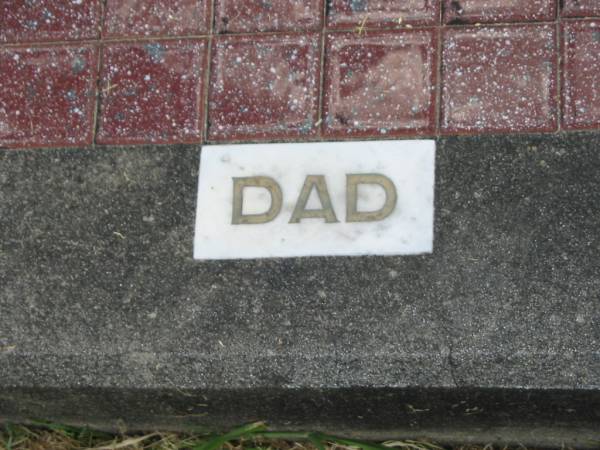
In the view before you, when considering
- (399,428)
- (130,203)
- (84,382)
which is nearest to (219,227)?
(130,203)

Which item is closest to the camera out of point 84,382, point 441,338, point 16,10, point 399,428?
point 441,338

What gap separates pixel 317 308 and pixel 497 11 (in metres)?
A: 0.88

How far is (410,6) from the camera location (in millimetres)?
2072

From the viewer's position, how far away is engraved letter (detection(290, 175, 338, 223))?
1960 mm

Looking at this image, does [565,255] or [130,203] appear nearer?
[565,255]

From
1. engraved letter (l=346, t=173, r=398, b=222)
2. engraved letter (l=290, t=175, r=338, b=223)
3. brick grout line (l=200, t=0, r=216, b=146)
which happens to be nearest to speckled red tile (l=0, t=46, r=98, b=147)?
brick grout line (l=200, t=0, r=216, b=146)

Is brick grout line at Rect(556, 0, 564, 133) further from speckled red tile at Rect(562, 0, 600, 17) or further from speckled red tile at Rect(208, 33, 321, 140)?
speckled red tile at Rect(208, 33, 321, 140)

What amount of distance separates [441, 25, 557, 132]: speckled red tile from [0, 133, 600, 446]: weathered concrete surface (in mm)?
55

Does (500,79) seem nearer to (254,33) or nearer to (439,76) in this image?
(439,76)

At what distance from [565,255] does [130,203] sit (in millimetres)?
1078

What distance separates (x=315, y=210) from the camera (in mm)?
1970

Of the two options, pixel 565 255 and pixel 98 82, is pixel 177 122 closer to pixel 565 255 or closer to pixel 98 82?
pixel 98 82

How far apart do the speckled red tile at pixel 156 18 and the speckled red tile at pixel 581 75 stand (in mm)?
937

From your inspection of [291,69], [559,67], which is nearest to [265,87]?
Result: [291,69]
